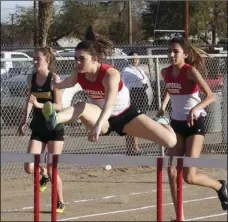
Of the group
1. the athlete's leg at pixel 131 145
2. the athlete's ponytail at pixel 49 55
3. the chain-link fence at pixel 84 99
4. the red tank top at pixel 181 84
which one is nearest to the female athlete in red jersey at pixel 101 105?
the red tank top at pixel 181 84

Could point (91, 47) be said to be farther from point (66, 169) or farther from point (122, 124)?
point (66, 169)

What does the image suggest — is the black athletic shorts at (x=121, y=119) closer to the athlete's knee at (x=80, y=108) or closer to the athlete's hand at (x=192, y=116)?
the athlete's knee at (x=80, y=108)

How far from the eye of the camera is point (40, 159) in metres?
6.39

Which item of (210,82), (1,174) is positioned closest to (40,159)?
(1,174)

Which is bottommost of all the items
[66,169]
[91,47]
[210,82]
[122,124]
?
[66,169]

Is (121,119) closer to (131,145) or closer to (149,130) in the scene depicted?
(149,130)

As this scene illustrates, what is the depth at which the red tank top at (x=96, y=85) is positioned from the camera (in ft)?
23.5

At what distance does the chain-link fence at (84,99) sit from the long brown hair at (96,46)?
471 cm

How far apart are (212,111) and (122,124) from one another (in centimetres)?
708

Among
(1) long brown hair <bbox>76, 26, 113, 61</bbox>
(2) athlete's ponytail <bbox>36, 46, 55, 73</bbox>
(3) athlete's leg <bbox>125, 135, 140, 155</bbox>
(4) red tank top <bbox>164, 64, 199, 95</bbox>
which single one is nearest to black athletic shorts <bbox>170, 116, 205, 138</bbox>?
(4) red tank top <bbox>164, 64, 199, 95</bbox>

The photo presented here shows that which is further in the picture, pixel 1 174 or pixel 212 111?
pixel 212 111

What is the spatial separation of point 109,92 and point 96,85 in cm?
38

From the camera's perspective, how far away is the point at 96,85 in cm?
724

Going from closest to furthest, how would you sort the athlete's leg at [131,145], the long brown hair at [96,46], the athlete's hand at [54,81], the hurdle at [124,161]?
the hurdle at [124,161], the long brown hair at [96,46], the athlete's hand at [54,81], the athlete's leg at [131,145]
